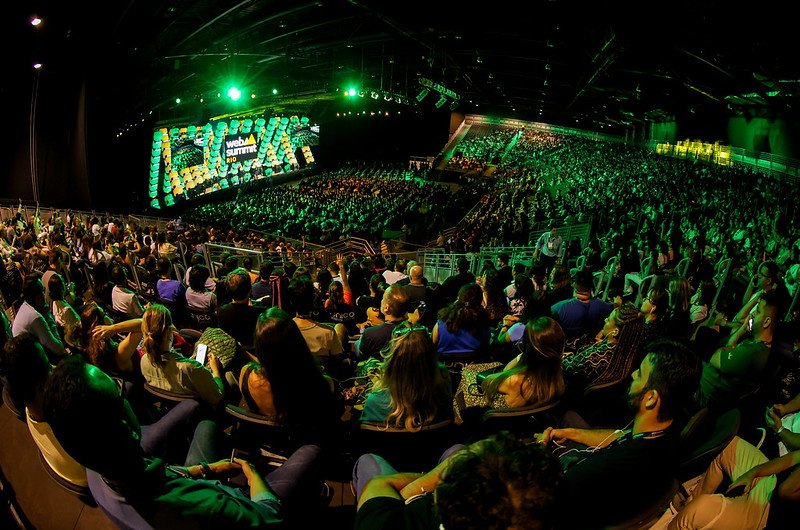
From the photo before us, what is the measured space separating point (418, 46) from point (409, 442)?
19.2m

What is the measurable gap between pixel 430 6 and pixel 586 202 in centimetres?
837

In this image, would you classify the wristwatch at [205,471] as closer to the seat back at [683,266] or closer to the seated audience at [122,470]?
the seated audience at [122,470]

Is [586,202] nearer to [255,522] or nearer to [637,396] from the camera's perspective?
[637,396]

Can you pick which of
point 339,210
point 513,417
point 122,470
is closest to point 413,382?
point 513,417

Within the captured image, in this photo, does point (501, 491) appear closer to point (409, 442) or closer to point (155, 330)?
point (409, 442)

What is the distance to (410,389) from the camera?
2.34 meters

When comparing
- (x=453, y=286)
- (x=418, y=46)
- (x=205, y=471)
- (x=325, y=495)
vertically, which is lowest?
(x=325, y=495)

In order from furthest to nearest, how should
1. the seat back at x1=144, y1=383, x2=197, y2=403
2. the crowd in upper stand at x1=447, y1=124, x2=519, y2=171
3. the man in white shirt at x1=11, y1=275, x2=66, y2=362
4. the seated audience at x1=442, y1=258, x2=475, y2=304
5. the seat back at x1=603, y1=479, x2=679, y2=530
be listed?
the crowd in upper stand at x1=447, y1=124, x2=519, y2=171 < the seated audience at x1=442, y1=258, x2=475, y2=304 < the man in white shirt at x1=11, y1=275, x2=66, y2=362 < the seat back at x1=144, y1=383, x2=197, y2=403 < the seat back at x1=603, y1=479, x2=679, y2=530

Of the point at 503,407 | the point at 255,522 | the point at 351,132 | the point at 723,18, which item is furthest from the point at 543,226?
the point at 351,132

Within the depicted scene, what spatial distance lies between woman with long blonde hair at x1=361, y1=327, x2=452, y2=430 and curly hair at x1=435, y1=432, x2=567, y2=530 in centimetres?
121

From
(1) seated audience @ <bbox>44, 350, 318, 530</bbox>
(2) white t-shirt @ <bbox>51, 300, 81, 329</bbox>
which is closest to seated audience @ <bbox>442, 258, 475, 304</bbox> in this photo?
(2) white t-shirt @ <bbox>51, 300, 81, 329</bbox>

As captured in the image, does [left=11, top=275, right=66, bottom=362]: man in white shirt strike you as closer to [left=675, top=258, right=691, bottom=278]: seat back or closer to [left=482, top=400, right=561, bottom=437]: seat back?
[left=482, top=400, right=561, bottom=437]: seat back

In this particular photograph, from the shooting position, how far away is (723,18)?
10414mm

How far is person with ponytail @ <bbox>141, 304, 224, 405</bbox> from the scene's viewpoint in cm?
282
